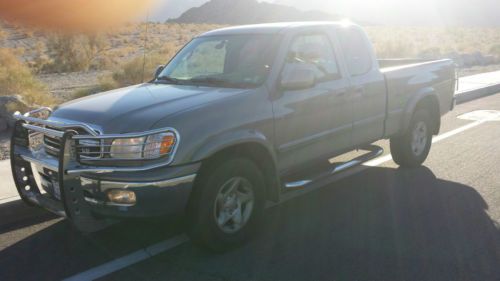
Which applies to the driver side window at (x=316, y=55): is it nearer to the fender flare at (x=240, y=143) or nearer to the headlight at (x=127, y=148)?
the fender flare at (x=240, y=143)

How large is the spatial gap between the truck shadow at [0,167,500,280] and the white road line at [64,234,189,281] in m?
0.08

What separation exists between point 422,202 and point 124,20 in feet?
27.3

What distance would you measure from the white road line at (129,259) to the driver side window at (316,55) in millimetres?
1992

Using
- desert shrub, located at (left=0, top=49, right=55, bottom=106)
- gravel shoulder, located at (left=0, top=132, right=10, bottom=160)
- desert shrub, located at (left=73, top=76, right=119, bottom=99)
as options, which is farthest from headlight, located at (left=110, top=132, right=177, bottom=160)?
desert shrub, located at (left=73, top=76, right=119, bottom=99)

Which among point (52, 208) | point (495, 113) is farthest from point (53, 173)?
point (495, 113)

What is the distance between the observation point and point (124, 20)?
12.1 meters

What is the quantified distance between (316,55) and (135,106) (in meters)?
2.13

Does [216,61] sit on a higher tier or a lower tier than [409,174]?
higher

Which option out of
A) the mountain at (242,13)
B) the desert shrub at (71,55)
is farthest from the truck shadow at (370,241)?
the mountain at (242,13)

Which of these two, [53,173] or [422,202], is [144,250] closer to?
[53,173]

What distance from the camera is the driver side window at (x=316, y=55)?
557 centimetres

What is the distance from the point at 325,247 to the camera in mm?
4812

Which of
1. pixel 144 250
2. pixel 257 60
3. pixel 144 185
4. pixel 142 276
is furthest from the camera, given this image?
pixel 257 60

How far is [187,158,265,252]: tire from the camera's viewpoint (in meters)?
4.39
